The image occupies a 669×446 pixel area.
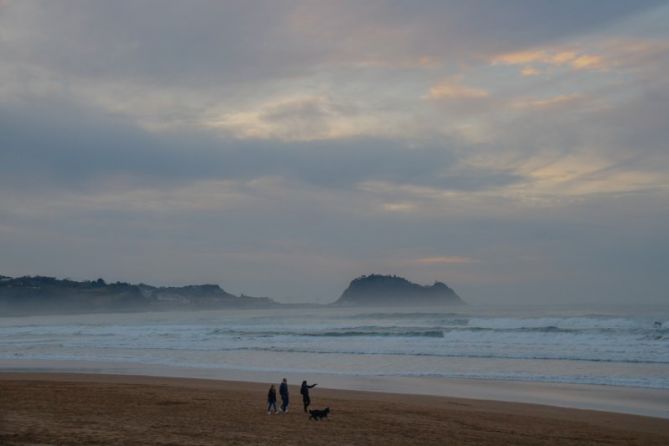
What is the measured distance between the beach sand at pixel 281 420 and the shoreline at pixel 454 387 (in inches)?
41.0

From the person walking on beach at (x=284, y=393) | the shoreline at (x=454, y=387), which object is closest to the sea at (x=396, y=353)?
the shoreline at (x=454, y=387)

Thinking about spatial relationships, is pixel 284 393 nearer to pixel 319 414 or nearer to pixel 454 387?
pixel 319 414

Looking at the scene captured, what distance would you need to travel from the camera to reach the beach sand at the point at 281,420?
1273 centimetres

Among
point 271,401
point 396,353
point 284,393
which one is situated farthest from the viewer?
point 396,353

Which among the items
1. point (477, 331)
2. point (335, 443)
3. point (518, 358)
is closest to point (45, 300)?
point (477, 331)

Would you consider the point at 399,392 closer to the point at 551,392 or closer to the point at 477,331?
the point at 551,392

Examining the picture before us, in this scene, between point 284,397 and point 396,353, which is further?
point 396,353

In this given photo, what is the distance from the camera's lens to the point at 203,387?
2164 cm

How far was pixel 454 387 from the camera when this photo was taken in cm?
2208

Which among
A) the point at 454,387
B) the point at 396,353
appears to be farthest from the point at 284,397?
the point at 396,353

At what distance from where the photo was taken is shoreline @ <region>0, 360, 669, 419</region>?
60.5 ft

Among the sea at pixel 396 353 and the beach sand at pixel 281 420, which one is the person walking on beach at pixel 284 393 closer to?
the beach sand at pixel 281 420

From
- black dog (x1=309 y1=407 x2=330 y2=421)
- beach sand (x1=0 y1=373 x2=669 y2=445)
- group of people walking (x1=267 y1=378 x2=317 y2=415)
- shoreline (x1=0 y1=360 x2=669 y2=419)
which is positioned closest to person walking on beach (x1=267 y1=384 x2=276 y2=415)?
group of people walking (x1=267 y1=378 x2=317 y2=415)

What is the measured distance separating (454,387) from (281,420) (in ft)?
28.5
